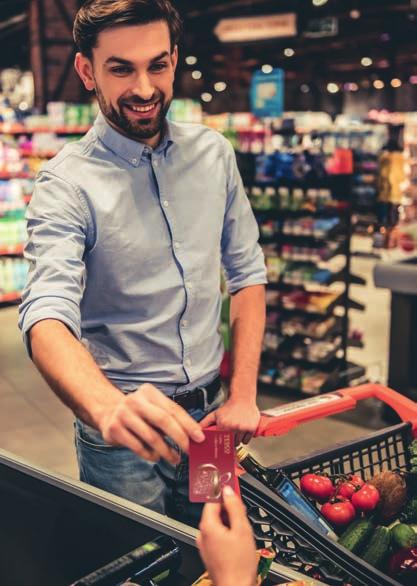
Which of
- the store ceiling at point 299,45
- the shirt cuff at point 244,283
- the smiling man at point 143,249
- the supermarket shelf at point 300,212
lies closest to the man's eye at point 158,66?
the smiling man at point 143,249

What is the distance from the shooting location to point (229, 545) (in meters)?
0.97

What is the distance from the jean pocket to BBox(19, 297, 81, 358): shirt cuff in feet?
1.43

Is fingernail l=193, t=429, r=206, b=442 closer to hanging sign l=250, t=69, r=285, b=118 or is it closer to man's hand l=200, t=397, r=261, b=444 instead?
man's hand l=200, t=397, r=261, b=444

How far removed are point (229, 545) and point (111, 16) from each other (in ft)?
3.58

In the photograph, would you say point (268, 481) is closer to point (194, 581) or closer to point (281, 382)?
point (194, 581)

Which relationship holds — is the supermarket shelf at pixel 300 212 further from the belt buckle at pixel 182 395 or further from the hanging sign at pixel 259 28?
the hanging sign at pixel 259 28

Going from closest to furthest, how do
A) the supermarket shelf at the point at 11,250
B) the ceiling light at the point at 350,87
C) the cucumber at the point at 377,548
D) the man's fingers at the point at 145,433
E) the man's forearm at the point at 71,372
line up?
1. the man's fingers at the point at 145,433
2. the man's forearm at the point at 71,372
3. the cucumber at the point at 377,548
4. the supermarket shelf at the point at 11,250
5. the ceiling light at the point at 350,87

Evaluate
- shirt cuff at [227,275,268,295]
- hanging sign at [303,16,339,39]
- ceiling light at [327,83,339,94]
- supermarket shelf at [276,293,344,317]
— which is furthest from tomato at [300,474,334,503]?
ceiling light at [327,83,339,94]

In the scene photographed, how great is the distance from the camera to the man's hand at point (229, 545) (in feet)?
3.21

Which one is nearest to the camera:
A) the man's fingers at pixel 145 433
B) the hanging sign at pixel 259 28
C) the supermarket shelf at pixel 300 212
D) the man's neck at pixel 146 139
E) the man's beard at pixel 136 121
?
the man's fingers at pixel 145 433

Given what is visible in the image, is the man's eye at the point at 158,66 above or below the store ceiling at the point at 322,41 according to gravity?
below

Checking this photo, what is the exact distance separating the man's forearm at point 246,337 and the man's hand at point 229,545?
0.69 metres

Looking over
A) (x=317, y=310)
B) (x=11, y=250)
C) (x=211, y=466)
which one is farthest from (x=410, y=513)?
(x=11, y=250)

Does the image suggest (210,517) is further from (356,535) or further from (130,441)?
(356,535)
